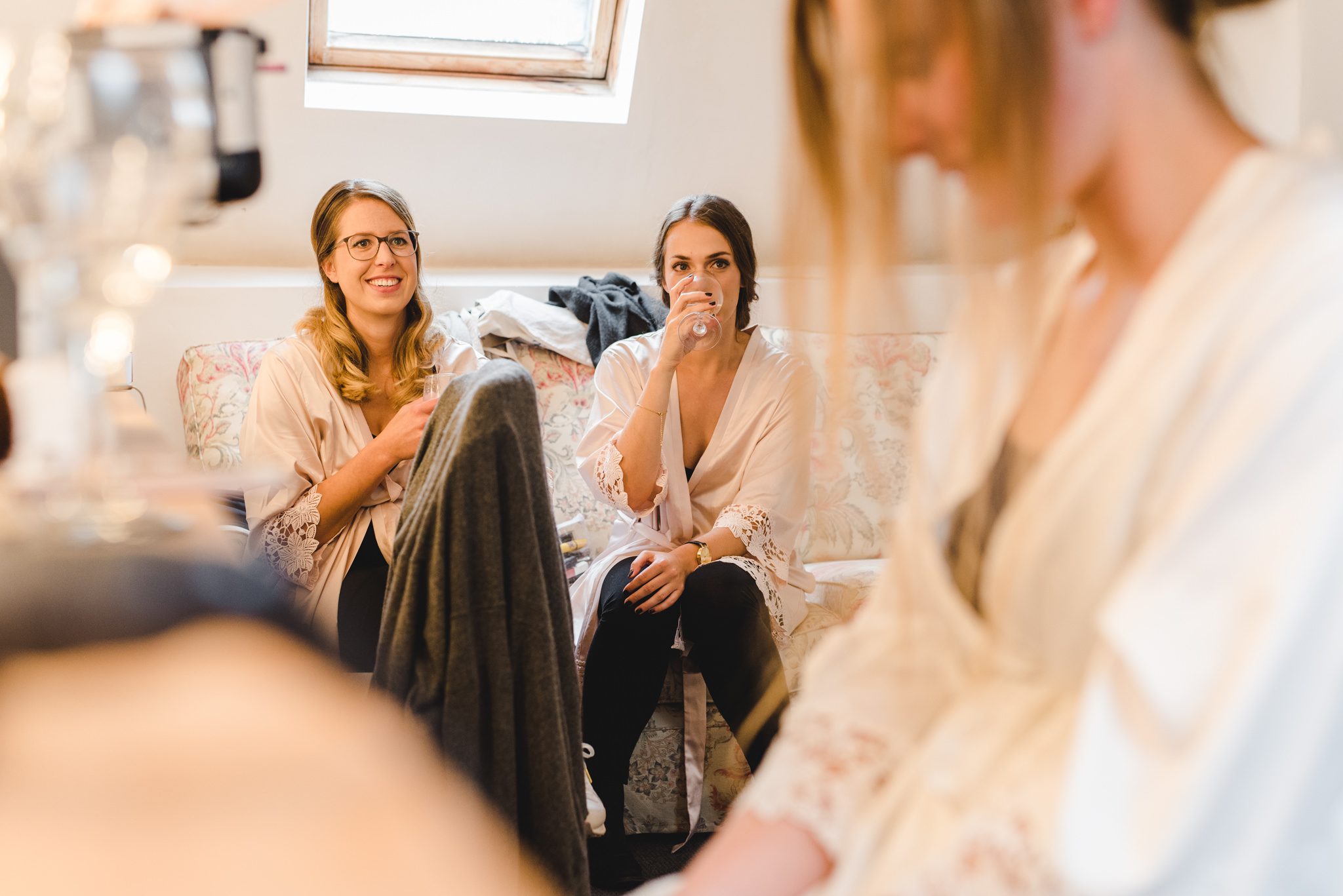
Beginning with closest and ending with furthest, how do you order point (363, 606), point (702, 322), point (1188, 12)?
point (1188, 12) → point (363, 606) → point (702, 322)

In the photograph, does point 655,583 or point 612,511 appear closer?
point 655,583

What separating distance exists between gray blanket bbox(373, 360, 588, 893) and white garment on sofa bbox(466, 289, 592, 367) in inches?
65.4

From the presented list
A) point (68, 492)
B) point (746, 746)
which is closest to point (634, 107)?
point (746, 746)

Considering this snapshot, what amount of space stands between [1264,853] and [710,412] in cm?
204

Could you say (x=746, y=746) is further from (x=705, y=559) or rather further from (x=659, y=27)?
(x=659, y=27)

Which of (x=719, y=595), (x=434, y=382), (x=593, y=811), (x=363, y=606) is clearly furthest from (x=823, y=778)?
(x=434, y=382)

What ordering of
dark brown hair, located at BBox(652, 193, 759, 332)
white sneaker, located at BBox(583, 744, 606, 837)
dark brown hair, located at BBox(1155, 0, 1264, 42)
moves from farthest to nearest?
dark brown hair, located at BBox(652, 193, 759, 332) < white sneaker, located at BBox(583, 744, 606, 837) < dark brown hair, located at BBox(1155, 0, 1264, 42)

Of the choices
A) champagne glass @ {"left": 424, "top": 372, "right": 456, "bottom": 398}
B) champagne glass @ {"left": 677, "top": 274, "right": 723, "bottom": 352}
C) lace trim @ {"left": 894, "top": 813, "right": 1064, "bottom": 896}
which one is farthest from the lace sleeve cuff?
champagne glass @ {"left": 424, "top": 372, "right": 456, "bottom": 398}

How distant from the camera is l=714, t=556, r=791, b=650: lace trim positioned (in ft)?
7.46

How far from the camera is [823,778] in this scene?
773mm

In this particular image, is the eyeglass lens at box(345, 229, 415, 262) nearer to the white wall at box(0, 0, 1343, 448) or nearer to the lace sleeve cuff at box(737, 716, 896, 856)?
the white wall at box(0, 0, 1343, 448)

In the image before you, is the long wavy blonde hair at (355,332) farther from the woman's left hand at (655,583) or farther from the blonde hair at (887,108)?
the blonde hair at (887,108)

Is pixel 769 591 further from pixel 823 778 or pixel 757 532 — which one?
pixel 823 778

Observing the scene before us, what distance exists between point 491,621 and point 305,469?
3.84 ft
